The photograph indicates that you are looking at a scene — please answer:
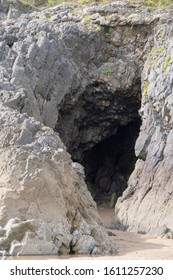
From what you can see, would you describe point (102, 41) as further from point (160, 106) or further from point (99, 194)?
point (99, 194)

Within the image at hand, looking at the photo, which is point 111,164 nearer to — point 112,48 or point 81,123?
point 81,123

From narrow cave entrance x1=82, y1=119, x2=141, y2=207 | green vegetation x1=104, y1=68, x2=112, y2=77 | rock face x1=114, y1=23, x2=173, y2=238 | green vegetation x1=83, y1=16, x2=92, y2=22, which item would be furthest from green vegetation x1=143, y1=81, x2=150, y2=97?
narrow cave entrance x1=82, y1=119, x2=141, y2=207

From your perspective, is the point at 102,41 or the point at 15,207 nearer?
the point at 15,207

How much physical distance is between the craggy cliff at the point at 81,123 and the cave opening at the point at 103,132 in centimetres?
9

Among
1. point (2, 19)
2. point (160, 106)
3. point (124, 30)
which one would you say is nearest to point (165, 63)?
point (160, 106)

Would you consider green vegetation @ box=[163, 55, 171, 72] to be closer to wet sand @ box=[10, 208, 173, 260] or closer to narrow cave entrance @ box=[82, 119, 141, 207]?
wet sand @ box=[10, 208, 173, 260]

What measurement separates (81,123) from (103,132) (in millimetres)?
2220

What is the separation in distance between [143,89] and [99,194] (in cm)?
1375

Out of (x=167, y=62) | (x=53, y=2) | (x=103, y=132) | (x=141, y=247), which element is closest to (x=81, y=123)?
(x=103, y=132)

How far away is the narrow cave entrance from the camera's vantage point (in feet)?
166

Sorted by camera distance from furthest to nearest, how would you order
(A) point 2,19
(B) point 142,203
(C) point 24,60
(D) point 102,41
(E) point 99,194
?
(E) point 99,194
(A) point 2,19
(D) point 102,41
(C) point 24,60
(B) point 142,203

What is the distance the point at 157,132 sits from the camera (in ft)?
122

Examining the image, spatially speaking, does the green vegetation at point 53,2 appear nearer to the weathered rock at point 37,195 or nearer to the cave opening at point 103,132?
the cave opening at point 103,132

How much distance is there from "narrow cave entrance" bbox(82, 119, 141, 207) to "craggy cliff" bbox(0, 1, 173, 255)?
9 centimetres
